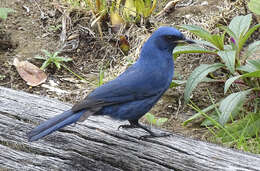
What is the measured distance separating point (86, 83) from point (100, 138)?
175cm

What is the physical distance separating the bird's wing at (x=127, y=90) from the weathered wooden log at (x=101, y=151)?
26cm

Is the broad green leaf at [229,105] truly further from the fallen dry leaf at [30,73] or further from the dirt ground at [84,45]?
the fallen dry leaf at [30,73]

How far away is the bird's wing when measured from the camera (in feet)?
9.36

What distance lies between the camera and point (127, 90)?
2.89 m

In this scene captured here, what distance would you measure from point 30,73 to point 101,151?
208cm

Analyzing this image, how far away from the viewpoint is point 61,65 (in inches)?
187

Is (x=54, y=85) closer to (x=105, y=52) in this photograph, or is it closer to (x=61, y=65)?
(x=61, y=65)

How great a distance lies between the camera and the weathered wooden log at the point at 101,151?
2.61m

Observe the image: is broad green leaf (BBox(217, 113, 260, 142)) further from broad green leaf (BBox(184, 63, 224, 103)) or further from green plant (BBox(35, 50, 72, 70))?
green plant (BBox(35, 50, 72, 70))

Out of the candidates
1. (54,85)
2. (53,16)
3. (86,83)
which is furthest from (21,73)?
(53,16)

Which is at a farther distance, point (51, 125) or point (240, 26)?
point (240, 26)

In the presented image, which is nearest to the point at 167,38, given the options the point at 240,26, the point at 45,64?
the point at 240,26

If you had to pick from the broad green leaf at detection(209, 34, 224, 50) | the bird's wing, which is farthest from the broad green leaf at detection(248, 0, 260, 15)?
the bird's wing

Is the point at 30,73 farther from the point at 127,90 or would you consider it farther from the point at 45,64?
the point at 127,90
